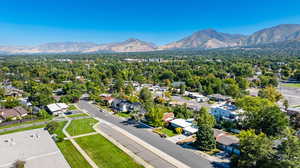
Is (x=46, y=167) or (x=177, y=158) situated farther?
(x=177, y=158)

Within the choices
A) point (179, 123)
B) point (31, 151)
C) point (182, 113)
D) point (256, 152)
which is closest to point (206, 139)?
point (256, 152)

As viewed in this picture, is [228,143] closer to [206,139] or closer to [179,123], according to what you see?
[206,139]

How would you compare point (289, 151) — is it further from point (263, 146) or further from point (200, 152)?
point (200, 152)

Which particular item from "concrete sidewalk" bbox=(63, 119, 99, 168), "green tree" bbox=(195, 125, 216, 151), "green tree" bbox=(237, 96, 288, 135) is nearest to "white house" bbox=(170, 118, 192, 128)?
"green tree" bbox=(195, 125, 216, 151)

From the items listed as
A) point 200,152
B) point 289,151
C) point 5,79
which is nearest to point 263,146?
point 289,151

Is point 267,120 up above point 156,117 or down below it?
above

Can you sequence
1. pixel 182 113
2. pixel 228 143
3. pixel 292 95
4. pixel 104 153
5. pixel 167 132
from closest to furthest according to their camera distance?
pixel 104 153, pixel 228 143, pixel 167 132, pixel 182 113, pixel 292 95
